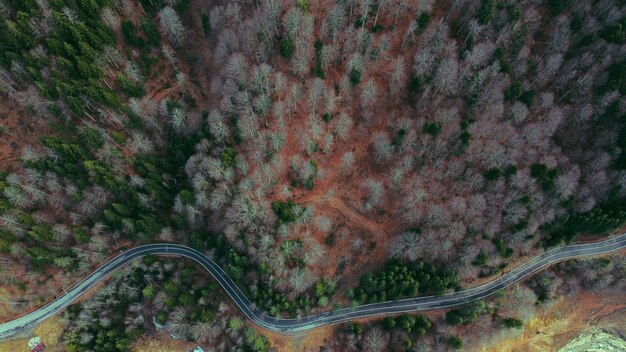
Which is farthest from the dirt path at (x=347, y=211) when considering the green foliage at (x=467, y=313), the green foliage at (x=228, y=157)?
the green foliage at (x=467, y=313)

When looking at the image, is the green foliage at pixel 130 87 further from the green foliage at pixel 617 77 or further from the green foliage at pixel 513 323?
the green foliage at pixel 617 77

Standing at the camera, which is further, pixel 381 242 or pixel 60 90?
pixel 381 242

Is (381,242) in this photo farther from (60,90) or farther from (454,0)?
(60,90)

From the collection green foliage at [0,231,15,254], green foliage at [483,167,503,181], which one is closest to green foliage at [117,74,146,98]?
green foliage at [0,231,15,254]

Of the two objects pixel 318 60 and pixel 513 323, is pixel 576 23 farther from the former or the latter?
pixel 513 323

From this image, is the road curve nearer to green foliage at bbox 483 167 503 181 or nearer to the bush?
green foliage at bbox 483 167 503 181

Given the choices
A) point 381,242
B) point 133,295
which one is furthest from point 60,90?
point 381,242
